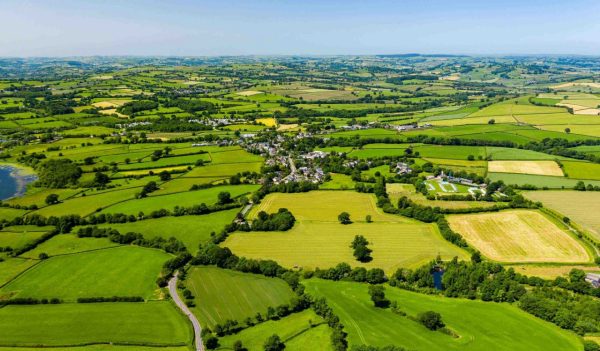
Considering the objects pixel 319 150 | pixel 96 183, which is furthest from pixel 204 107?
pixel 96 183

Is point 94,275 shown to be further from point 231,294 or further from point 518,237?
point 518,237

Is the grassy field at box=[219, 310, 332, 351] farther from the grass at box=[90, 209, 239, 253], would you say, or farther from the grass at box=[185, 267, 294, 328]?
the grass at box=[90, 209, 239, 253]

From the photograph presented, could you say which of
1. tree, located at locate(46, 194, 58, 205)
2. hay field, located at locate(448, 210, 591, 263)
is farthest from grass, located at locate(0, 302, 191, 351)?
hay field, located at locate(448, 210, 591, 263)

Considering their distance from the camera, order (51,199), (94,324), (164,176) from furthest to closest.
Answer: (164,176), (51,199), (94,324)

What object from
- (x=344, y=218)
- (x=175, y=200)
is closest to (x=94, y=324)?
(x=175, y=200)

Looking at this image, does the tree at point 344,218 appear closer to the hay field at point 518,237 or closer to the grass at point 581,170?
the hay field at point 518,237
